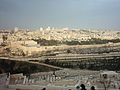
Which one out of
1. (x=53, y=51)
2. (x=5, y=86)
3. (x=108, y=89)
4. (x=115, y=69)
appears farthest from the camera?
(x=53, y=51)

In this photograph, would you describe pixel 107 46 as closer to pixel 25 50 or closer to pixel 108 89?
pixel 25 50

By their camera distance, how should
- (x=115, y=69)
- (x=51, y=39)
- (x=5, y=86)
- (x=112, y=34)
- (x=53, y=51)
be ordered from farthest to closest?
(x=112, y=34) < (x=51, y=39) < (x=53, y=51) < (x=115, y=69) < (x=5, y=86)

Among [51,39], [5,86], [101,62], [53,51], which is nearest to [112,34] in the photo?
[51,39]

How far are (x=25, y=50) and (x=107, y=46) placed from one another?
→ 4788 mm

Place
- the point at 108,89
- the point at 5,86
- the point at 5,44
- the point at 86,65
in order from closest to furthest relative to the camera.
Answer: the point at 108,89 < the point at 5,86 < the point at 86,65 < the point at 5,44

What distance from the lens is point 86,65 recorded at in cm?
877

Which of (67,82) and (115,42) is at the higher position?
(115,42)

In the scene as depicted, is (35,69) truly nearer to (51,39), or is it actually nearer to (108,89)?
(108,89)

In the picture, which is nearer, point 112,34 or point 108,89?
point 108,89

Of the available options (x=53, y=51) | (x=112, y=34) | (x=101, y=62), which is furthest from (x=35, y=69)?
(x=112, y=34)

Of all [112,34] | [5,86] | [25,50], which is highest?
[112,34]

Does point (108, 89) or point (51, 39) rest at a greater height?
point (51, 39)

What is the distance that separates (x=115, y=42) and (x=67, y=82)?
8.01m

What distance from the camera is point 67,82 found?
5.62 meters
